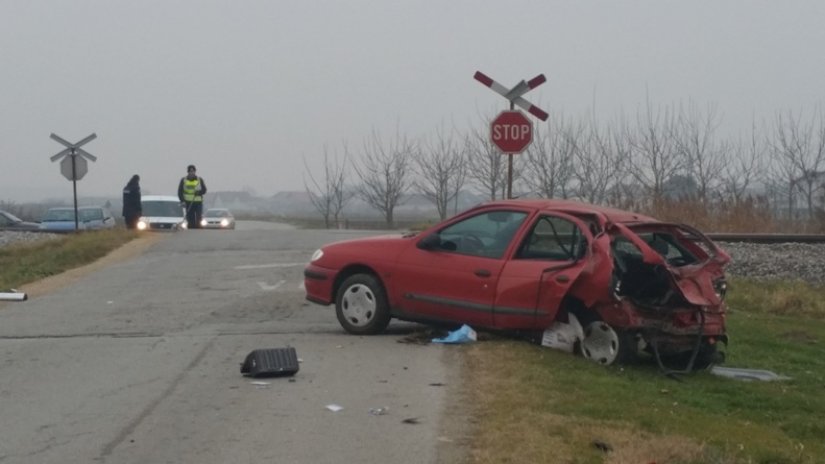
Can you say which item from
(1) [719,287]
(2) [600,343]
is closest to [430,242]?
(2) [600,343]

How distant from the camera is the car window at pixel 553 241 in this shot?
35.2 ft

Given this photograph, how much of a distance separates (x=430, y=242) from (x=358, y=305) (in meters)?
1.09

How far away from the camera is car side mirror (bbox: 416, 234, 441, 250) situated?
11.7 m

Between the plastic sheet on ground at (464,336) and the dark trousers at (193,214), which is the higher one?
the dark trousers at (193,214)

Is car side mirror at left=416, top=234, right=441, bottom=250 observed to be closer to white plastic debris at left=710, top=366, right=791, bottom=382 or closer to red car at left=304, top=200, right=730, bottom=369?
red car at left=304, top=200, right=730, bottom=369

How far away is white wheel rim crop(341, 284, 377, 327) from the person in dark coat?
804 inches

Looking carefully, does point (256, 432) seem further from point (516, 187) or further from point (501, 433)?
point (516, 187)

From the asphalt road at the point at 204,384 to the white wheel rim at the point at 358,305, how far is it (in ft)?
0.77

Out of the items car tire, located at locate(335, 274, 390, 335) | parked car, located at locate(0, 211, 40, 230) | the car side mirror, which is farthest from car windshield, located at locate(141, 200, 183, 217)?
the car side mirror

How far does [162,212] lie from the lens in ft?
119

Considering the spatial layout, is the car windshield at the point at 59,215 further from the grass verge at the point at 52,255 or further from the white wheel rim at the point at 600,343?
the white wheel rim at the point at 600,343

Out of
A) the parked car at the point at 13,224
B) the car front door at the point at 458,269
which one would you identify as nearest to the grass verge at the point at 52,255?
the car front door at the point at 458,269

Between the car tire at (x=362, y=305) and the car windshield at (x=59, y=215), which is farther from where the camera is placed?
the car windshield at (x=59, y=215)

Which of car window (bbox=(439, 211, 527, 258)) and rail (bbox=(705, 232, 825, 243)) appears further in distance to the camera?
rail (bbox=(705, 232, 825, 243))
